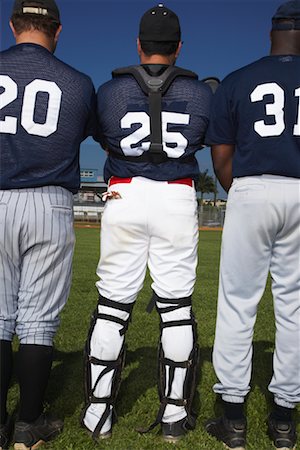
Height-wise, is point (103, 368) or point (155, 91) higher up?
point (155, 91)


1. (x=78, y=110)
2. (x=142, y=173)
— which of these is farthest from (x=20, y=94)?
(x=142, y=173)

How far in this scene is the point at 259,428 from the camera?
10.7 ft

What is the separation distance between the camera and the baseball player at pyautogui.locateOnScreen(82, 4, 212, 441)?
2990mm

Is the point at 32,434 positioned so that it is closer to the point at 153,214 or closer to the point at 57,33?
the point at 153,214

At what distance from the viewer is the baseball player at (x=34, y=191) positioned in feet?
9.18

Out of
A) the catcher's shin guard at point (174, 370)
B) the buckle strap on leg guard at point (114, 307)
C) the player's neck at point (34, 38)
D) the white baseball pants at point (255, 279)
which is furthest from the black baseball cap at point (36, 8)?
the catcher's shin guard at point (174, 370)

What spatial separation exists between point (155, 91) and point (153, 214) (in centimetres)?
75

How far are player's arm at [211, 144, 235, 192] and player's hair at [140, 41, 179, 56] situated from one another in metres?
0.67

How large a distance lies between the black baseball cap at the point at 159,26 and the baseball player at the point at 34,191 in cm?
48

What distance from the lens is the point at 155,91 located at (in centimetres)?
296

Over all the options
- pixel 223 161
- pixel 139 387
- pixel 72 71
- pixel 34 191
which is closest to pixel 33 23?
pixel 72 71

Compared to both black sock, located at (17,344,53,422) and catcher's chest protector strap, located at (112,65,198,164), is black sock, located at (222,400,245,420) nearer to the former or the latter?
black sock, located at (17,344,53,422)

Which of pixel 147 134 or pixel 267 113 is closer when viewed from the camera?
pixel 267 113

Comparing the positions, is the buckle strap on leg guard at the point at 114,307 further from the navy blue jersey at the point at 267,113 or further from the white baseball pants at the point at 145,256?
the navy blue jersey at the point at 267,113
